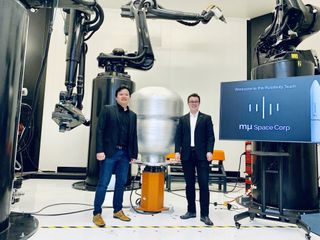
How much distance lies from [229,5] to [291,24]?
2.89 meters

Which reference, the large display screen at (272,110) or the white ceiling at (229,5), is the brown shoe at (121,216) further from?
the white ceiling at (229,5)

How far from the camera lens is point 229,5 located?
6.24m

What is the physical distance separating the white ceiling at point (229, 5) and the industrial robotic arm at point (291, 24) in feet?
8.53

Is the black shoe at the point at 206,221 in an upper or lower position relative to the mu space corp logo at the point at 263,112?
lower

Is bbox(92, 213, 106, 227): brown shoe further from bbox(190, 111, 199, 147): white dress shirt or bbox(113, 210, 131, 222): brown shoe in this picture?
bbox(190, 111, 199, 147): white dress shirt

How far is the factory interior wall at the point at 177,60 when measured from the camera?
20.7ft

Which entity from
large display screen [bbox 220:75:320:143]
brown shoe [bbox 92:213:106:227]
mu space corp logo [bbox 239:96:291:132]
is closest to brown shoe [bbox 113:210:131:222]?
brown shoe [bbox 92:213:106:227]

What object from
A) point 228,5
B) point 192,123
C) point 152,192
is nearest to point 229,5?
point 228,5

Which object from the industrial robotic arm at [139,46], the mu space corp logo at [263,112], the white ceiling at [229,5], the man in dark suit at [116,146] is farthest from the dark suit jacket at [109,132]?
the white ceiling at [229,5]

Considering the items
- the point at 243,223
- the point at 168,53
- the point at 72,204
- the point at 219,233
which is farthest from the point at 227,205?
the point at 168,53

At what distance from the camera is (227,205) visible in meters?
3.75

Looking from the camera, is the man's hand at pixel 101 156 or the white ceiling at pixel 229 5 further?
the white ceiling at pixel 229 5

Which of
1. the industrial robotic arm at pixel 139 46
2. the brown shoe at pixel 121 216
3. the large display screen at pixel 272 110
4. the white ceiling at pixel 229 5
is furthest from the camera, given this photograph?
the white ceiling at pixel 229 5

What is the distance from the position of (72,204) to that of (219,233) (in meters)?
2.05
